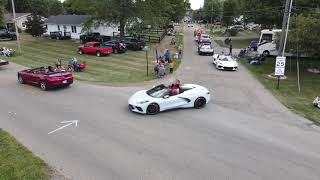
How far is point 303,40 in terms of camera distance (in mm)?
22828

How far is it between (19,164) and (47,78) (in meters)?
9.85

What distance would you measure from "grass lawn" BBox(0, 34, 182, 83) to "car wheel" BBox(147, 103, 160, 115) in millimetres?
7234

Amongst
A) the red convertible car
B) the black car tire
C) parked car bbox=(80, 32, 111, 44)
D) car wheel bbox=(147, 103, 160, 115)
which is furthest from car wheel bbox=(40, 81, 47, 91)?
parked car bbox=(80, 32, 111, 44)

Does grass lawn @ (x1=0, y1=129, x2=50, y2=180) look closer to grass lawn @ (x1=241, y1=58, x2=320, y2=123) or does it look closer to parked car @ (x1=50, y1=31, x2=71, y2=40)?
grass lawn @ (x1=241, y1=58, x2=320, y2=123)

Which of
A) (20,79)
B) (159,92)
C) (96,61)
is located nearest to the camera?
(159,92)

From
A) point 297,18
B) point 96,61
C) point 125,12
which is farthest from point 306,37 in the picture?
point 125,12

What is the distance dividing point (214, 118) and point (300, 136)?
3.66 m

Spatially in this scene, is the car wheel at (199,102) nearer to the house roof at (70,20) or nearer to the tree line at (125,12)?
the tree line at (125,12)

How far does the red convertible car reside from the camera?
62.0ft

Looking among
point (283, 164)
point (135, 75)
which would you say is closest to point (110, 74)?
Result: point (135, 75)

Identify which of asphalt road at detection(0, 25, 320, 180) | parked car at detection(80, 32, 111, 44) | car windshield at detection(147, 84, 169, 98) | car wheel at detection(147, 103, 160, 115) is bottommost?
asphalt road at detection(0, 25, 320, 180)

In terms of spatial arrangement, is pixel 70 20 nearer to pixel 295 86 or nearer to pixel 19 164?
pixel 295 86

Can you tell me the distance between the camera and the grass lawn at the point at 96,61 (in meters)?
23.0

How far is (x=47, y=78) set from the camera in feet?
61.7
